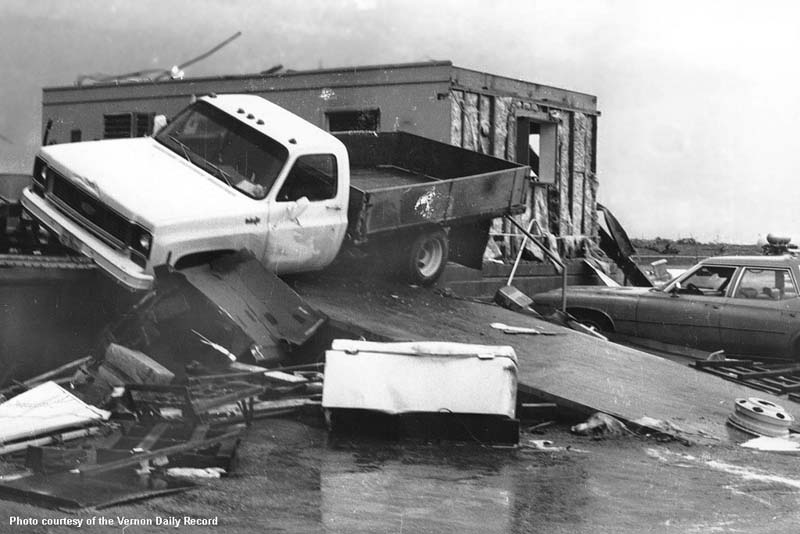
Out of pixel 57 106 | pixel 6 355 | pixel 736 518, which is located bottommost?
pixel 736 518

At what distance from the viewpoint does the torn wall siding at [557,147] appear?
63.2 ft

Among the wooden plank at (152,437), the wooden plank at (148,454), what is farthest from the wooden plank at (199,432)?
the wooden plank at (152,437)

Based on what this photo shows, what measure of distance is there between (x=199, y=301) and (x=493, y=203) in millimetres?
5526

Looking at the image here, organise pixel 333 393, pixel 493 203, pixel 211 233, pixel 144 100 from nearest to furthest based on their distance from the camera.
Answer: pixel 333 393, pixel 211 233, pixel 493 203, pixel 144 100

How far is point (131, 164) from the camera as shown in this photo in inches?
400

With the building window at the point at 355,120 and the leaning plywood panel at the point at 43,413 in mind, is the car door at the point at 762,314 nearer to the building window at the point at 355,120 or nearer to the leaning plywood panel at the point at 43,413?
the building window at the point at 355,120

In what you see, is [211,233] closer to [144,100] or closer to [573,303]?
[573,303]

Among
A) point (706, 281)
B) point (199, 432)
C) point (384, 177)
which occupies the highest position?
point (384, 177)

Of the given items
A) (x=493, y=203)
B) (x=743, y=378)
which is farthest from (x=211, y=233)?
(x=743, y=378)

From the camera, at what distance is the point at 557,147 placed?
22281 mm

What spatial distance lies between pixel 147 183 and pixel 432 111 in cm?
970

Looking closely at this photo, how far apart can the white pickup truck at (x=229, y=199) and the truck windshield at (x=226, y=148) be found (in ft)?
0.05

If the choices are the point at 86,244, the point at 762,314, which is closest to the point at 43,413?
the point at 86,244

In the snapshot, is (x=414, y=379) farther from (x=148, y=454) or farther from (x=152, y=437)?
(x=148, y=454)
